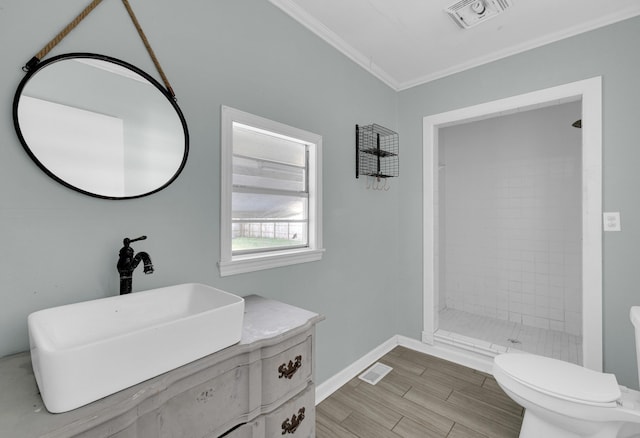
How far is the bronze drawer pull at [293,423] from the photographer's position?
111 cm

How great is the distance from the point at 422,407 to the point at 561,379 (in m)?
0.85

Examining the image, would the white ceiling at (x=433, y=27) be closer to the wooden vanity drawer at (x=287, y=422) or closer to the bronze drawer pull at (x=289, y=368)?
the bronze drawer pull at (x=289, y=368)

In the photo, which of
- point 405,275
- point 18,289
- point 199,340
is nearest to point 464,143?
point 405,275

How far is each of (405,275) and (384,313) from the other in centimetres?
42

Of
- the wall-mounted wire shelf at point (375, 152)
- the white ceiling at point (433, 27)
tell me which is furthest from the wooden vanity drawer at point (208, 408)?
the white ceiling at point (433, 27)

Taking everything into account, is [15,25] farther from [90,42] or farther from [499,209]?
[499,209]

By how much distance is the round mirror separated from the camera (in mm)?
946

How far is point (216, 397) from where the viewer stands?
92 centimetres

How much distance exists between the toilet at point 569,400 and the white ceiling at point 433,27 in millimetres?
1839

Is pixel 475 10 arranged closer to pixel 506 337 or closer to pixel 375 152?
pixel 375 152

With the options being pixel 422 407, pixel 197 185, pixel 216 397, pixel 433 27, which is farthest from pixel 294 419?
pixel 433 27

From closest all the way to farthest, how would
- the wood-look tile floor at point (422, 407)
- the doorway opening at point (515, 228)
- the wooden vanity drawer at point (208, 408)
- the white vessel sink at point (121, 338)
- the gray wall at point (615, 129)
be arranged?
the white vessel sink at point (121, 338), the wooden vanity drawer at point (208, 408), the wood-look tile floor at point (422, 407), the gray wall at point (615, 129), the doorway opening at point (515, 228)

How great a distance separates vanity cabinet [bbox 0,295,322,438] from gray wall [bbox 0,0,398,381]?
0.31 m

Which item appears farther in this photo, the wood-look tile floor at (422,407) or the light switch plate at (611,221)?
the light switch plate at (611,221)
